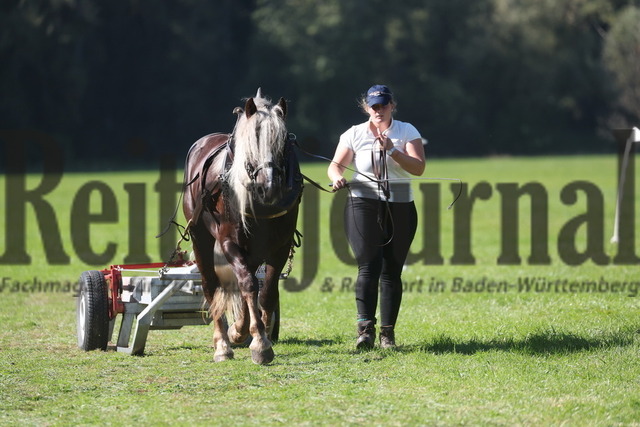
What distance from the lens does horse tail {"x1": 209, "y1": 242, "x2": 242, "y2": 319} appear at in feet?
25.1

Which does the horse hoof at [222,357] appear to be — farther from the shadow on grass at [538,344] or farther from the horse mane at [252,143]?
the shadow on grass at [538,344]

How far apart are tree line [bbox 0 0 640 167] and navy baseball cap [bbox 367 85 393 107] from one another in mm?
49567

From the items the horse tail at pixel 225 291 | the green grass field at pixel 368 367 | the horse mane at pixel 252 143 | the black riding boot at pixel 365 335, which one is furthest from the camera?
the black riding boot at pixel 365 335

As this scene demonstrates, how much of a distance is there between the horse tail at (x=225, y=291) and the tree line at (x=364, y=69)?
161ft

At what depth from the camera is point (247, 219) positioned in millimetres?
7211

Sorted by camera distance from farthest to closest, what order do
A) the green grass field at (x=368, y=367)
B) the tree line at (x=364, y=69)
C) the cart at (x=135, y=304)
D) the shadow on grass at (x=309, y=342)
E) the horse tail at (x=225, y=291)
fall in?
the tree line at (x=364, y=69) → the shadow on grass at (x=309, y=342) → the cart at (x=135, y=304) → the horse tail at (x=225, y=291) → the green grass field at (x=368, y=367)

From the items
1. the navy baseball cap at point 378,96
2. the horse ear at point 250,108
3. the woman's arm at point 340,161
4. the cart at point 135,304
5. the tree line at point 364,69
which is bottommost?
the cart at point 135,304

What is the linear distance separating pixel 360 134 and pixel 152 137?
53651 mm

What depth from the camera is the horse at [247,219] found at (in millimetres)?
6961

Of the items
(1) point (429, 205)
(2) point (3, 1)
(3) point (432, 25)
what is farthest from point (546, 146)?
(1) point (429, 205)

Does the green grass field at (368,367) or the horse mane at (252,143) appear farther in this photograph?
the horse mane at (252,143)

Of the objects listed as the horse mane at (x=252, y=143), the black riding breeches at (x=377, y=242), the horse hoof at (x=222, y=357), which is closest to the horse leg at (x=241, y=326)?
the horse hoof at (x=222, y=357)

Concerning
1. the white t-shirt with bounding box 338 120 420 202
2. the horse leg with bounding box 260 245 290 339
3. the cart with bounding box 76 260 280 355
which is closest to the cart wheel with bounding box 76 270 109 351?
the cart with bounding box 76 260 280 355

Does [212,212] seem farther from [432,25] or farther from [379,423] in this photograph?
[432,25]
